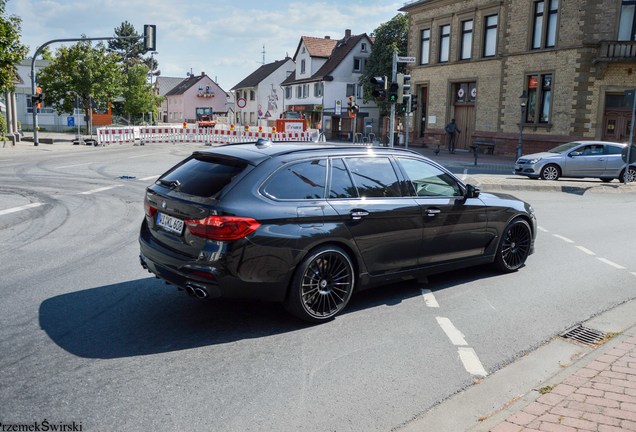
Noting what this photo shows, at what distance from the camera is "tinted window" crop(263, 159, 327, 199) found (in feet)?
17.4

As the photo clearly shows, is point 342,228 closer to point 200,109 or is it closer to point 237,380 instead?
point 237,380

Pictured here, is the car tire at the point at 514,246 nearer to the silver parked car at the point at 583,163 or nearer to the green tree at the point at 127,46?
the silver parked car at the point at 583,163

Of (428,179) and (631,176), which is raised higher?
(428,179)

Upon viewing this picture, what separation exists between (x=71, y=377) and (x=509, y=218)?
5.27 meters

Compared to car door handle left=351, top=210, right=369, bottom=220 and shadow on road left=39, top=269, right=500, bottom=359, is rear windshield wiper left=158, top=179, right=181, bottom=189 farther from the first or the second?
car door handle left=351, top=210, right=369, bottom=220

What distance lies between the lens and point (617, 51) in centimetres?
2730

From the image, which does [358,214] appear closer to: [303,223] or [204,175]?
[303,223]

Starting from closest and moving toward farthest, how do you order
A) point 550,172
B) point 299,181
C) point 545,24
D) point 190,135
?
point 299,181 → point 550,172 → point 545,24 → point 190,135

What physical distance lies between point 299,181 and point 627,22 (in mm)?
28037

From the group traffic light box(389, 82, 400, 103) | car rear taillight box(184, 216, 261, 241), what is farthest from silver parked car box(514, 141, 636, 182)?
car rear taillight box(184, 216, 261, 241)

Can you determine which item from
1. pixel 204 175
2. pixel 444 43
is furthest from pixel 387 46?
pixel 204 175

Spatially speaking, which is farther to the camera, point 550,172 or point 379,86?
point 379,86

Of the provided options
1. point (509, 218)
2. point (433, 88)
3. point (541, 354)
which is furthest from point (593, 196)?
point (433, 88)

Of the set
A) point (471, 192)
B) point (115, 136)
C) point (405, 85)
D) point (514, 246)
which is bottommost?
point (514, 246)
